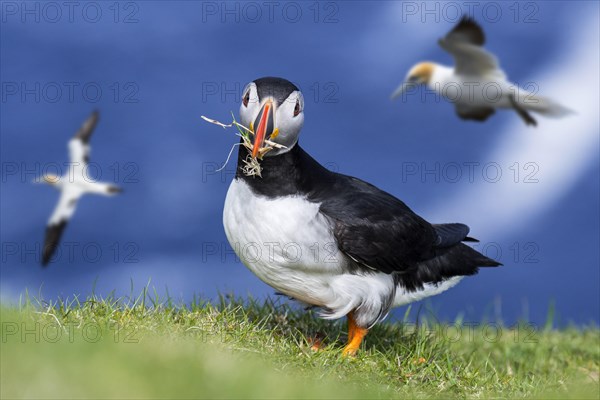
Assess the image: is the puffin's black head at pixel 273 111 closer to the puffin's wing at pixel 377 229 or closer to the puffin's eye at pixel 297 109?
the puffin's eye at pixel 297 109

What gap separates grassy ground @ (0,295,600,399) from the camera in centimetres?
441

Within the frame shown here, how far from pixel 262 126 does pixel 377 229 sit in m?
1.22

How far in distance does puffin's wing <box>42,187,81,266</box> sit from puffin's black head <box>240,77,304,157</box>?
18.0 feet

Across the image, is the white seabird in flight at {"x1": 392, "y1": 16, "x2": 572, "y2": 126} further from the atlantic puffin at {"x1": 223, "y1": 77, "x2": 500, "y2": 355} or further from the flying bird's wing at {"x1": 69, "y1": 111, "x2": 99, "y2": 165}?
the atlantic puffin at {"x1": 223, "y1": 77, "x2": 500, "y2": 355}

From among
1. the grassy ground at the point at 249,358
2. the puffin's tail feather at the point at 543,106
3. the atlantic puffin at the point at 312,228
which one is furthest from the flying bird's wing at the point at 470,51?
the atlantic puffin at the point at 312,228

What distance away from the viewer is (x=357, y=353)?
6602 millimetres

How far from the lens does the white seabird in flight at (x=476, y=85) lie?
11320 millimetres

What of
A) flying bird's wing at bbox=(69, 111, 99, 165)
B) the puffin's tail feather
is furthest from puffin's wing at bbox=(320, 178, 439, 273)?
flying bird's wing at bbox=(69, 111, 99, 165)

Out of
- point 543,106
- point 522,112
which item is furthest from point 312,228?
point 522,112

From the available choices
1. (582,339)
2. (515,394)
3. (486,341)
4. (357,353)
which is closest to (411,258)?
(357,353)

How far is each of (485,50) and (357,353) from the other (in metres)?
6.21

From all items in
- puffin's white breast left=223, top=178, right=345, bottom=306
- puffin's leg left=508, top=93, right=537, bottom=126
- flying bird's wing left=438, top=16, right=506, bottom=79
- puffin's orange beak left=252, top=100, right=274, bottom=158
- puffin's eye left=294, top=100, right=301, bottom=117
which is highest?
flying bird's wing left=438, top=16, right=506, bottom=79

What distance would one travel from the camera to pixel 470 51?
1166cm

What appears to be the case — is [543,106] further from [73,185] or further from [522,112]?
[73,185]
